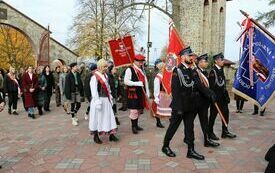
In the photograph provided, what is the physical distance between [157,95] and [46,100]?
6214mm

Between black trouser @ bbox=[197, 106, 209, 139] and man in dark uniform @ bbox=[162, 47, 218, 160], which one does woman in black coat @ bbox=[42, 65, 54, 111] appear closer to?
black trouser @ bbox=[197, 106, 209, 139]

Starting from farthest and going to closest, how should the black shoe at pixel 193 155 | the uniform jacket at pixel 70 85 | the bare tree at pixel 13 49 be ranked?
the bare tree at pixel 13 49 < the uniform jacket at pixel 70 85 < the black shoe at pixel 193 155

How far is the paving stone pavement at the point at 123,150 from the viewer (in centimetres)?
650

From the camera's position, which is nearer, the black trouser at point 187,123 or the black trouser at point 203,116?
the black trouser at point 187,123

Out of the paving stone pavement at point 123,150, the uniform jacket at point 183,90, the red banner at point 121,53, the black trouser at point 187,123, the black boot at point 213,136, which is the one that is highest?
the red banner at point 121,53

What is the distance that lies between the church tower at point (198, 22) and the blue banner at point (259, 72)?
15.6 meters

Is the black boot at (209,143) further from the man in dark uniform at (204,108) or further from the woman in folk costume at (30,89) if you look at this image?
the woman in folk costume at (30,89)

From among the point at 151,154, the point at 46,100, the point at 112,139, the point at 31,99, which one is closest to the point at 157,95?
the point at 112,139

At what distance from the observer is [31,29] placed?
1181 inches

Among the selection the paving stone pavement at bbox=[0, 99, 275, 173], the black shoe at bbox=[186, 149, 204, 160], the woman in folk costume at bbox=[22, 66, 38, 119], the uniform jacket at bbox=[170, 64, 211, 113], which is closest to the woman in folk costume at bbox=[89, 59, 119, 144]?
the paving stone pavement at bbox=[0, 99, 275, 173]

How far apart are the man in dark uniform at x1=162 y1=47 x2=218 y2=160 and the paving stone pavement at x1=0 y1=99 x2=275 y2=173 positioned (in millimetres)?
536

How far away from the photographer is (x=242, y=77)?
772 cm

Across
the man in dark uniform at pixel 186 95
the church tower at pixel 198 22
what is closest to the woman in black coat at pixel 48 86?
the man in dark uniform at pixel 186 95

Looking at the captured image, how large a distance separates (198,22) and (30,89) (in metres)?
14.7
